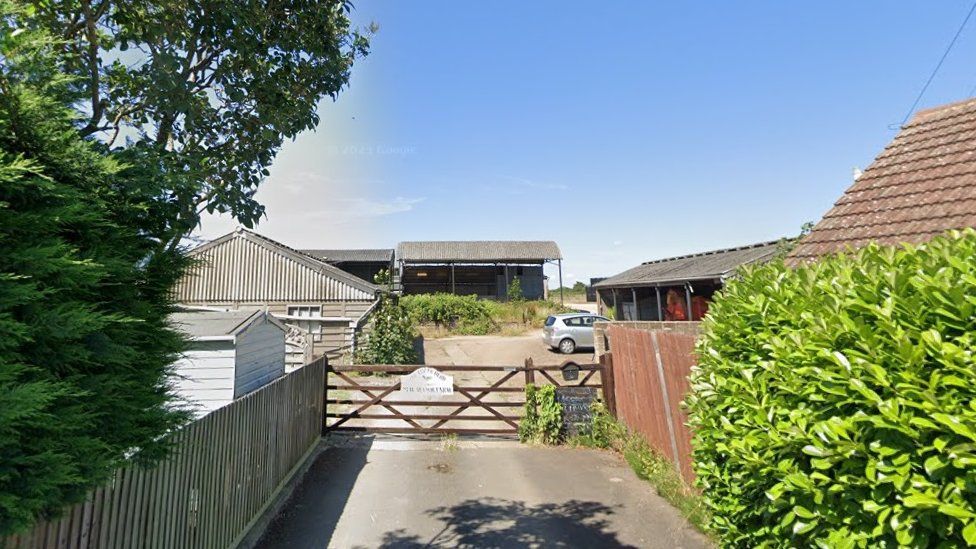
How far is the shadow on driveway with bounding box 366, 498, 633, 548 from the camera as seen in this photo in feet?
14.8

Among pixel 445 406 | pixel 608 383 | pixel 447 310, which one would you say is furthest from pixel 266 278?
pixel 608 383

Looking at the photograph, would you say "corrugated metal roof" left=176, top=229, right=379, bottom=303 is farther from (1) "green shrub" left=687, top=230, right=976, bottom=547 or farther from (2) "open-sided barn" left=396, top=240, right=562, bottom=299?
(1) "green shrub" left=687, top=230, right=976, bottom=547

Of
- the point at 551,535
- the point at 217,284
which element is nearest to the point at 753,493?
the point at 551,535

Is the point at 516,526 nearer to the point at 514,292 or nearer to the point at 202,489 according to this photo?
the point at 202,489

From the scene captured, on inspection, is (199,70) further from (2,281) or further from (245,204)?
(2,281)

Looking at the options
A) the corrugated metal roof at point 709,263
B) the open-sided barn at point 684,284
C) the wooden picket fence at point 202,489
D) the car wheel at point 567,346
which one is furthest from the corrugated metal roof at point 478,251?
the wooden picket fence at point 202,489

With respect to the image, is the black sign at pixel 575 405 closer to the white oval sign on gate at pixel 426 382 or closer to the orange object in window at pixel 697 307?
the white oval sign on gate at pixel 426 382

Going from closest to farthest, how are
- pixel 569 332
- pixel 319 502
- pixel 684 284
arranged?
1. pixel 319 502
2. pixel 684 284
3. pixel 569 332

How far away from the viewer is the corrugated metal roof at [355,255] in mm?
36469

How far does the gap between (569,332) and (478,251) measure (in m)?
20.2

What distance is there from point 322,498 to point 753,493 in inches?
191

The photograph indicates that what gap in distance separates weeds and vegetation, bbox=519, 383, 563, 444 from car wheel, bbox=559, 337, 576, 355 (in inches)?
424

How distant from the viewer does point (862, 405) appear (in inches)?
78.7

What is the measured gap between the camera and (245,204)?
3.22m
